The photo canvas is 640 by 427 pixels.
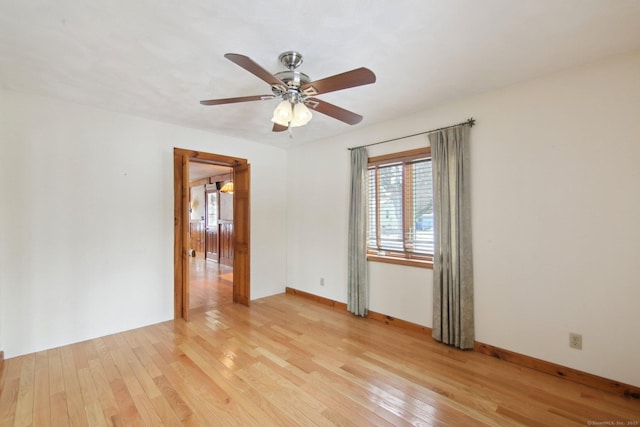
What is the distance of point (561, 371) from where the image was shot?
7.93ft

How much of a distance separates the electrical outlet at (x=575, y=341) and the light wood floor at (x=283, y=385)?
30 centimetres

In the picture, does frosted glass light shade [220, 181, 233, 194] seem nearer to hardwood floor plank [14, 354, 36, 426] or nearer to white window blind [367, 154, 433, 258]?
white window blind [367, 154, 433, 258]

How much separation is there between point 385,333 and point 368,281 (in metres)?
0.72

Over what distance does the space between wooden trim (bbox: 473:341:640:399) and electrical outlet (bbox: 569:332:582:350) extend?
0.19m

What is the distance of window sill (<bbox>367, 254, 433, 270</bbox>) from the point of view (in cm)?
328

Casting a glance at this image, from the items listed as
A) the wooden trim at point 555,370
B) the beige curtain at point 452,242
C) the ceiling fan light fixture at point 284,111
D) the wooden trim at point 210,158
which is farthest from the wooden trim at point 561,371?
Answer: the wooden trim at point 210,158

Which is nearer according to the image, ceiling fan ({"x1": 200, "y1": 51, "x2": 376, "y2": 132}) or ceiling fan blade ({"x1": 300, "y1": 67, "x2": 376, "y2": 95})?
ceiling fan blade ({"x1": 300, "y1": 67, "x2": 376, "y2": 95})

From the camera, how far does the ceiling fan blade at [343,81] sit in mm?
1707

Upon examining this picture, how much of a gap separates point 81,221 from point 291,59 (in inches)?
112

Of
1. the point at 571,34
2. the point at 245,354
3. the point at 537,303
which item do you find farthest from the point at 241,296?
the point at 571,34

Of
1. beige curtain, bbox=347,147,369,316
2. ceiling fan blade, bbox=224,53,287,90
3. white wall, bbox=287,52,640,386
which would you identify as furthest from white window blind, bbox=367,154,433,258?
ceiling fan blade, bbox=224,53,287,90

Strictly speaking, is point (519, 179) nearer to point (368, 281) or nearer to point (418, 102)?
point (418, 102)

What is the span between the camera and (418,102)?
3.07m

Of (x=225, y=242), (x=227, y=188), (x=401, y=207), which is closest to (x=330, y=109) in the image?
(x=401, y=207)
